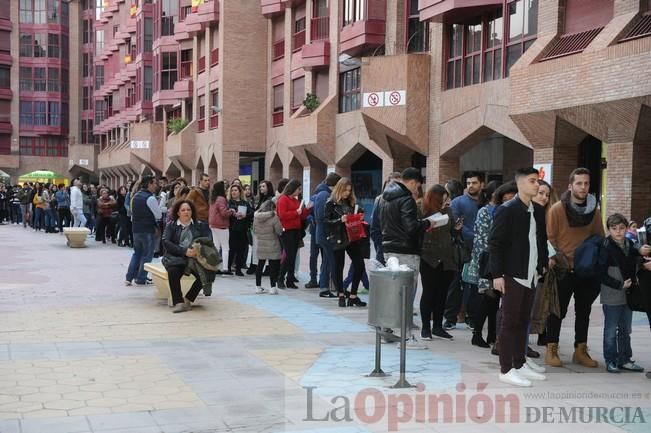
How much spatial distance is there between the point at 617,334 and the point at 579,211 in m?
1.19

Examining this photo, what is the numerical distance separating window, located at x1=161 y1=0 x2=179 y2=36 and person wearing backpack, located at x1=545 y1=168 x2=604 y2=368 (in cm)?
4495

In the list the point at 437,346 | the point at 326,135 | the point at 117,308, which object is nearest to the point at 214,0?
the point at 326,135

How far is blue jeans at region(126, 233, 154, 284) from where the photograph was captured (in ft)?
44.7

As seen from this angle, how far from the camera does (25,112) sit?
257 ft

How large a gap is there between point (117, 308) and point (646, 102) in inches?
395

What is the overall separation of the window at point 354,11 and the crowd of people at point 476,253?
15914 mm

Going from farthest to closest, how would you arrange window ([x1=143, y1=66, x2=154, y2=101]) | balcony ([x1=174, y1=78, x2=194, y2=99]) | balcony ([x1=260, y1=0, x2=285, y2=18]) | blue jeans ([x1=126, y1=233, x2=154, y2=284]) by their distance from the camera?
window ([x1=143, y1=66, x2=154, y2=101])
balcony ([x1=174, y1=78, x2=194, y2=99])
balcony ([x1=260, y1=0, x2=285, y2=18])
blue jeans ([x1=126, y1=233, x2=154, y2=284])

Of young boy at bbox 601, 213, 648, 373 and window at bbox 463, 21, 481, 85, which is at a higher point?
window at bbox 463, 21, 481, 85

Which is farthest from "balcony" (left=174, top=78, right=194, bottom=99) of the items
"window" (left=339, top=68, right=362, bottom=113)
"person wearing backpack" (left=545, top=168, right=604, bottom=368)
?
"person wearing backpack" (left=545, top=168, right=604, bottom=368)

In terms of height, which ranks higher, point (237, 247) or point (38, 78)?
point (38, 78)

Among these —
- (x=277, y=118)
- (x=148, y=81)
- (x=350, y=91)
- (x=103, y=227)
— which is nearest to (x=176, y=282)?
(x=103, y=227)

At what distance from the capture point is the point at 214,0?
131 feet

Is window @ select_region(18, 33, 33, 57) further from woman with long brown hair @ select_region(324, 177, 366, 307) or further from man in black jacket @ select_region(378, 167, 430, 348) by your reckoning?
man in black jacket @ select_region(378, 167, 430, 348)

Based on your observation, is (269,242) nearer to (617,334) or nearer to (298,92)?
(617,334)
